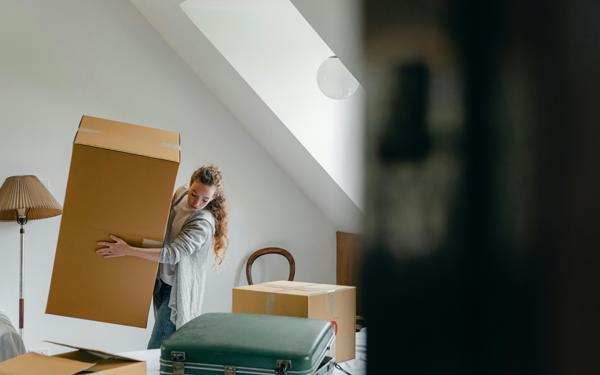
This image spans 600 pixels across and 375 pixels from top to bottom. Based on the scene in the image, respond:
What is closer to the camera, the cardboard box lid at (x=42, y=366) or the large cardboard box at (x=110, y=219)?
the cardboard box lid at (x=42, y=366)

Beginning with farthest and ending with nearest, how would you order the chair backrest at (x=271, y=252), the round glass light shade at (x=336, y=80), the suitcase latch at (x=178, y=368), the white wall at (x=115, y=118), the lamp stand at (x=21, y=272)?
the chair backrest at (x=271, y=252) → the white wall at (x=115, y=118) → the lamp stand at (x=21, y=272) → the round glass light shade at (x=336, y=80) → the suitcase latch at (x=178, y=368)

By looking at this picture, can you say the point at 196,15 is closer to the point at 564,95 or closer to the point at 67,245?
the point at 67,245

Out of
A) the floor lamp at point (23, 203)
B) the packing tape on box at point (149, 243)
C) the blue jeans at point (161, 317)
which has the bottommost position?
the blue jeans at point (161, 317)

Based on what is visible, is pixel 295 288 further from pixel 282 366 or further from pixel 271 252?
pixel 271 252

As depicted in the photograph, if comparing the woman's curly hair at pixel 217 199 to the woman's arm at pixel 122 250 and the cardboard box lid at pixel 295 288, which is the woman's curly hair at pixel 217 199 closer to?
the cardboard box lid at pixel 295 288

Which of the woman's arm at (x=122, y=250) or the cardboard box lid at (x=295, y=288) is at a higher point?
the woman's arm at (x=122, y=250)

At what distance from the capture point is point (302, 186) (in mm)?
4613

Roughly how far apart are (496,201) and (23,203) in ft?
11.6

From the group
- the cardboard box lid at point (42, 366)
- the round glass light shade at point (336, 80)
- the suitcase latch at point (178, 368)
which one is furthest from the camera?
the round glass light shade at point (336, 80)

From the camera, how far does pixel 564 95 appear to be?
0.31ft

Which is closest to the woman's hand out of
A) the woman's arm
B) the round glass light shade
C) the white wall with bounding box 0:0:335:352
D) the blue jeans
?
the woman's arm

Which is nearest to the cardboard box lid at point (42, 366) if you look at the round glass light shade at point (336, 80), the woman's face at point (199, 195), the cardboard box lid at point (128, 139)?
the cardboard box lid at point (128, 139)

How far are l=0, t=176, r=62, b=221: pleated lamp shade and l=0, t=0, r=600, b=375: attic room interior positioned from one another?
1 centimetres

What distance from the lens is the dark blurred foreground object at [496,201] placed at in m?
0.09
